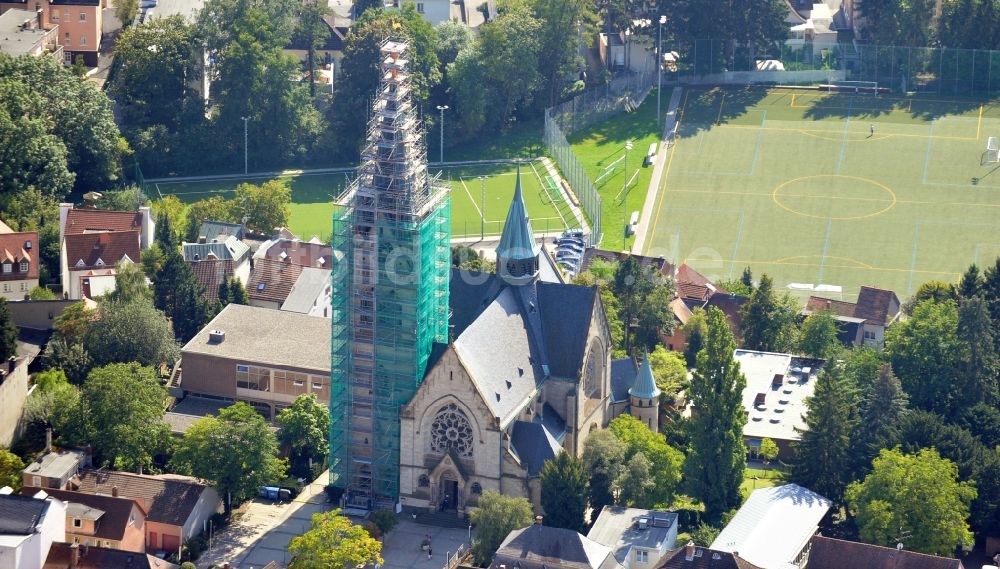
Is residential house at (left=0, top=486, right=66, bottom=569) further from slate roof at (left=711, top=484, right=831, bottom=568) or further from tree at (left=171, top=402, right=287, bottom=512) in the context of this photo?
slate roof at (left=711, top=484, right=831, bottom=568)

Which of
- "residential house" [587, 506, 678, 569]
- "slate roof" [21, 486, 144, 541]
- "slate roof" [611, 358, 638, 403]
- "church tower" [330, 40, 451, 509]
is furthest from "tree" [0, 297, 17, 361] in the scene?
"residential house" [587, 506, 678, 569]

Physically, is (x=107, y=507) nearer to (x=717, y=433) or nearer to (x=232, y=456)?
(x=232, y=456)

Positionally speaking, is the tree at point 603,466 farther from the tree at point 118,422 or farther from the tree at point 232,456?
the tree at point 118,422

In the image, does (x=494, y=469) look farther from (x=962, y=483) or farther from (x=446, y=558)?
(x=962, y=483)

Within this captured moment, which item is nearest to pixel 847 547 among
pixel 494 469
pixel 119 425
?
pixel 494 469

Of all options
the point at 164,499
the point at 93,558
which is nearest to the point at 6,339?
the point at 164,499
